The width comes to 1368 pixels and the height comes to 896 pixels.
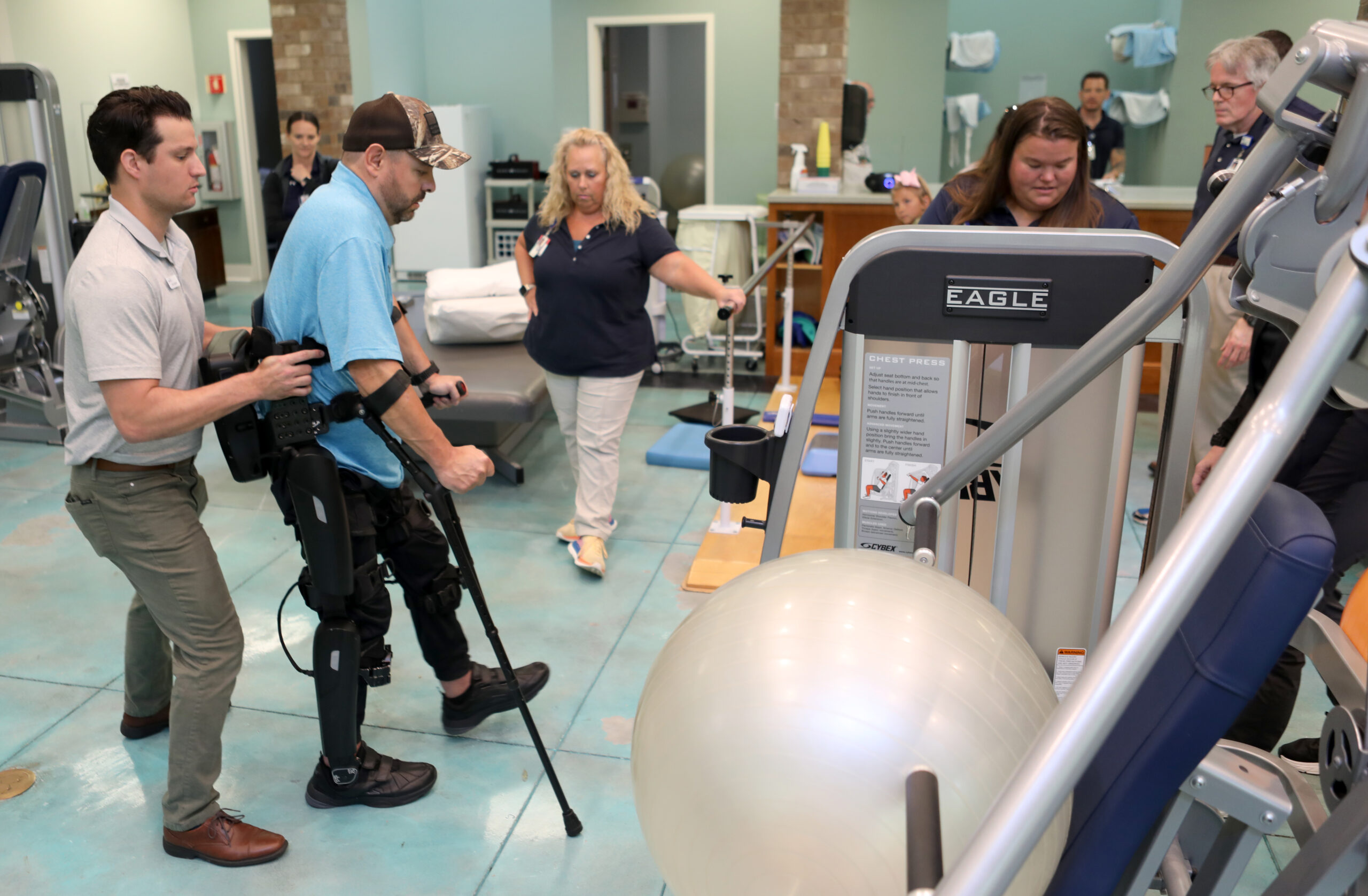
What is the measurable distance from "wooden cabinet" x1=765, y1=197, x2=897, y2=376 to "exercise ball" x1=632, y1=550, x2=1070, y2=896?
4.77 m

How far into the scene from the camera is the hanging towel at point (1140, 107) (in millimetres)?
9441

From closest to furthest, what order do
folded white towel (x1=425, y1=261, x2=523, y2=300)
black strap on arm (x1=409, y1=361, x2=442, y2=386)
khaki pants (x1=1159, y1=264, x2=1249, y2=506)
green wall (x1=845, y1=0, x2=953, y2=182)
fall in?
black strap on arm (x1=409, y1=361, x2=442, y2=386) < khaki pants (x1=1159, y1=264, x2=1249, y2=506) < folded white towel (x1=425, y1=261, x2=523, y2=300) < green wall (x1=845, y1=0, x2=953, y2=182)

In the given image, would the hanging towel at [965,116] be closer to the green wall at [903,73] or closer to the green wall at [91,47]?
the green wall at [903,73]

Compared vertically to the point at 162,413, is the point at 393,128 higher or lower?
higher

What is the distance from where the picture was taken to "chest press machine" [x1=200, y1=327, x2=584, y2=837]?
2.08 meters

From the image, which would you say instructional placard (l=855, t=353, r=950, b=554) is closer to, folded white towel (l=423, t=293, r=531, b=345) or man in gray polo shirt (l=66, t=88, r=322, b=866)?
man in gray polo shirt (l=66, t=88, r=322, b=866)

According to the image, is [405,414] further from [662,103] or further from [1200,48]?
[662,103]

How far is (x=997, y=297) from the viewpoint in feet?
5.78

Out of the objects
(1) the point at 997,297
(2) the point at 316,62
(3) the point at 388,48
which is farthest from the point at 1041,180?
(3) the point at 388,48

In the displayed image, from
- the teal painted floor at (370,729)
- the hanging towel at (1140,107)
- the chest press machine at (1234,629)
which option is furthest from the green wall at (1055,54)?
the chest press machine at (1234,629)

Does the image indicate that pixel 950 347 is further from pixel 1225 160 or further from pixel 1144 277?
pixel 1225 160

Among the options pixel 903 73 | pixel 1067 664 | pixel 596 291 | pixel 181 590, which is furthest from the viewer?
pixel 903 73

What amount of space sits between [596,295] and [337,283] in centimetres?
163

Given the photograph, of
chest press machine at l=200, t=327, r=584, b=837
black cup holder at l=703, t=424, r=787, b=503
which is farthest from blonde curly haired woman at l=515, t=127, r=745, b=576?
black cup holder at l=703, t=424, r=787, b=503
